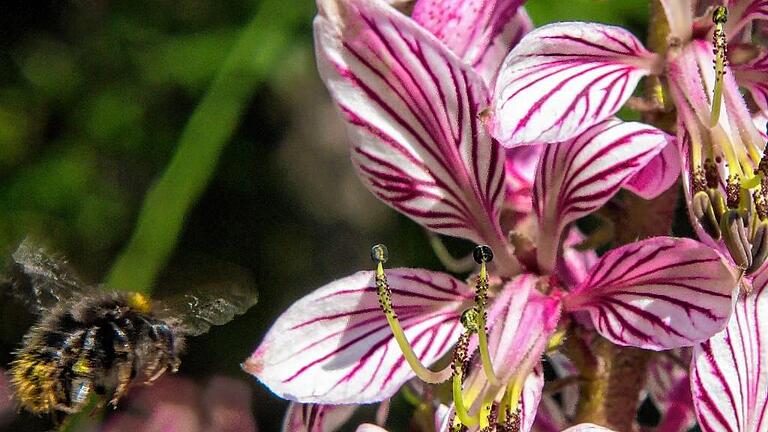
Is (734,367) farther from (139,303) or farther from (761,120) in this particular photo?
(139,303)

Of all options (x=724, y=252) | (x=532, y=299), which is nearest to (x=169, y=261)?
(x=532, y=299)

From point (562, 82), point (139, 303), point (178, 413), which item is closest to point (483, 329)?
point (562, 82)

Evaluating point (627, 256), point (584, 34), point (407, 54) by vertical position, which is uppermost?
point (584, 34)

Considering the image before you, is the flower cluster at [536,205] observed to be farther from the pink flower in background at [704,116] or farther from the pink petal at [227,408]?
the pink petal at [227,408]

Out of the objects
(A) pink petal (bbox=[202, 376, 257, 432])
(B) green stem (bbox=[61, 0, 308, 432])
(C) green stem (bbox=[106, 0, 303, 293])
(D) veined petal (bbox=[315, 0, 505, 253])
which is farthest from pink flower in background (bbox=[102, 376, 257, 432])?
→ (D) veined petal (bbox=[315, 0, 505, 253])

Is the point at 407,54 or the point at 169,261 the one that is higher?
the point at 407,54

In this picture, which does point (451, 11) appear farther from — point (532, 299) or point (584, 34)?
point (532, 299)

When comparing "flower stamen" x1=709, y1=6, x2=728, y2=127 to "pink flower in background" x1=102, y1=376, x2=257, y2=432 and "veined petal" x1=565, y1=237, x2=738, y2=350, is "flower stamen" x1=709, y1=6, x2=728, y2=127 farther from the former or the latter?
"pink flower in background" x1=102, y1=376, x2=257, y2=432
